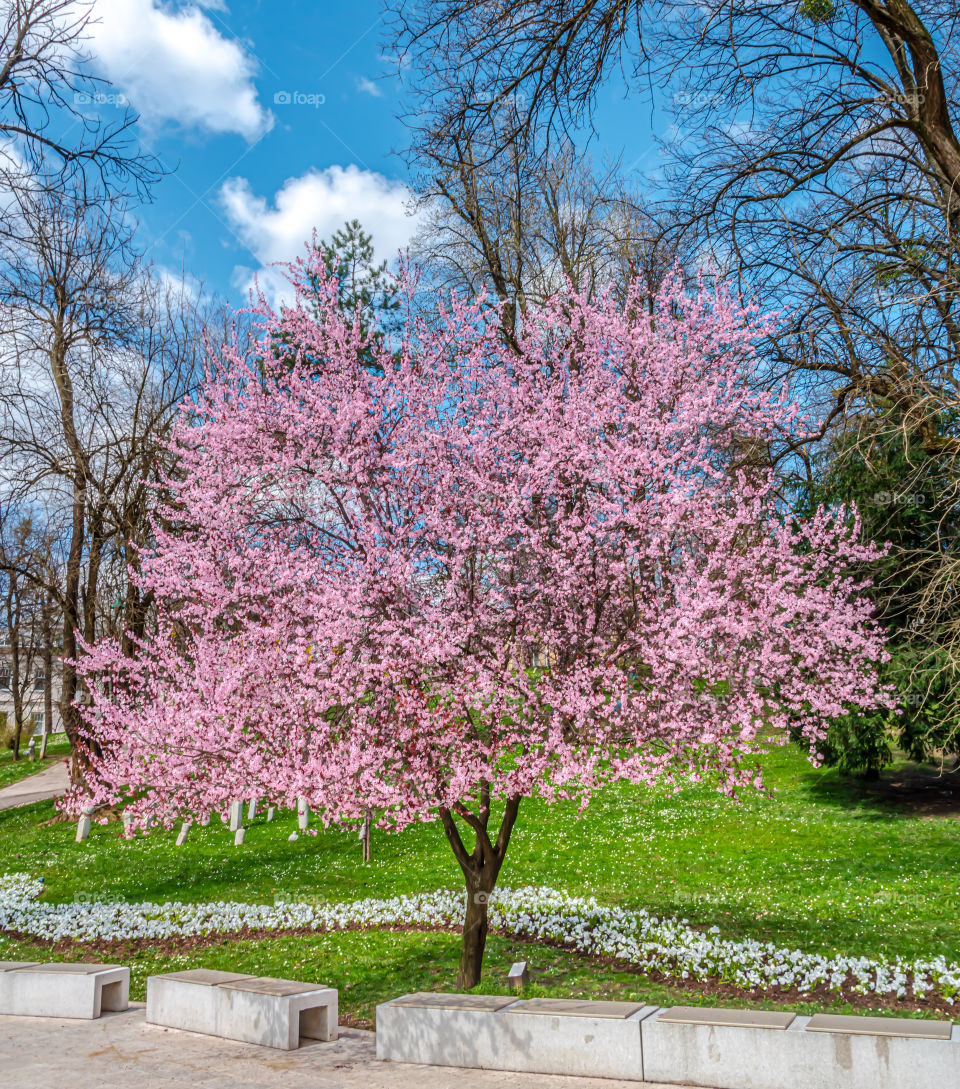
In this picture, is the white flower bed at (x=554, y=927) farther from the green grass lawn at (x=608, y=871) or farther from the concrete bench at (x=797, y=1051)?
the concrete bench at (x=797, y=1051)

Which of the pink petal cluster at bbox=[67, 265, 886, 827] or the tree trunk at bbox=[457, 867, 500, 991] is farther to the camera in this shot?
the tree trunk at bbox=[457, 867, 500, 991]

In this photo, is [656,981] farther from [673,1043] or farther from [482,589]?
[482,589]

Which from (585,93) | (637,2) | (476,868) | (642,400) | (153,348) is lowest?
(476,868)

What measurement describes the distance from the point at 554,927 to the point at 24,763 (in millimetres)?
28657

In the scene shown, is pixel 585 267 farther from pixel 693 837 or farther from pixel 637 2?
pixel 637 2

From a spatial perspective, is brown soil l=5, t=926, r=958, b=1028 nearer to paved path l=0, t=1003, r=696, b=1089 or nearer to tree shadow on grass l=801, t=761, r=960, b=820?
paved path l=0, t=1003, r=696, b=1089

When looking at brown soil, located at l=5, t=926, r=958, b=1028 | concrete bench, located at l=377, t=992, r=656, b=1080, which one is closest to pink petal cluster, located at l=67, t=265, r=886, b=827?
concrete bench, located at l=377, t=992, r=656, b=1080

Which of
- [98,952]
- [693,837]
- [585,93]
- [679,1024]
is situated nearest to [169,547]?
[585,93]

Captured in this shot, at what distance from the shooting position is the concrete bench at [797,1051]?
4.73 meters

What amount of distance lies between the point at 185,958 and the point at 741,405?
8953mm

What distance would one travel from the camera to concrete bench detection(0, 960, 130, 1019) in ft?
25.5

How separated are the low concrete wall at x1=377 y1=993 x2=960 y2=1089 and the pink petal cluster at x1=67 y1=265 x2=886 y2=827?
4.88ft

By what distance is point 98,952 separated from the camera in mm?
11164

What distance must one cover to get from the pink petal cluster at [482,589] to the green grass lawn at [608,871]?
2.94 m
